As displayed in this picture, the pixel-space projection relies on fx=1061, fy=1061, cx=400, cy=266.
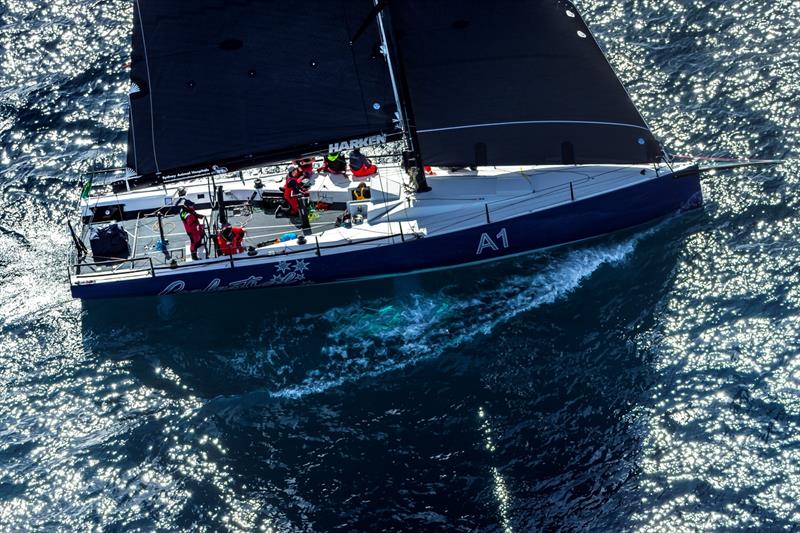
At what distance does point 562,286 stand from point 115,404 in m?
13.8

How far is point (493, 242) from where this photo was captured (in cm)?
3294

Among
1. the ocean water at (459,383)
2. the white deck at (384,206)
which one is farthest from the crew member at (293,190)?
the ocean water at (459,383)

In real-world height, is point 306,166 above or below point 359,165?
above

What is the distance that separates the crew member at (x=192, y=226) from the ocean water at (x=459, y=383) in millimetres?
1753

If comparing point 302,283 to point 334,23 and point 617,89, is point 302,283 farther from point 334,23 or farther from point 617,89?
point 617,89

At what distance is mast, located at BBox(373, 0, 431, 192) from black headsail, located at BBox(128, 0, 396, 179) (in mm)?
241

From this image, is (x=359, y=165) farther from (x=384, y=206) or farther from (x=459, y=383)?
(x=459, y=383)

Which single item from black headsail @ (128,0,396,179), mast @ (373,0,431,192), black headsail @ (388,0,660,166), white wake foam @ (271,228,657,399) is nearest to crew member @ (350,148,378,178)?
mast @ (373,0,431,192)

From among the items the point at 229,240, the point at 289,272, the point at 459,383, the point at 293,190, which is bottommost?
the point at 459,383

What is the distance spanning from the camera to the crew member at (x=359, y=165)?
34781 mm

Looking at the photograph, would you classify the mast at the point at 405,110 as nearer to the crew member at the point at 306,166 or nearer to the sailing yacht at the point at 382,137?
the sailing yacht at the point at 382,137

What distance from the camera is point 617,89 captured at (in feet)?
106

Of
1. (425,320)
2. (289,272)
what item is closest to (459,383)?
(425,320)

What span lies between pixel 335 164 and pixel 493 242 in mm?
6048
